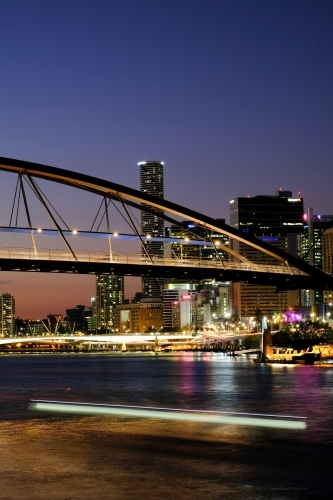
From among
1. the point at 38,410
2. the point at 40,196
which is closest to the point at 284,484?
the point at 38,410

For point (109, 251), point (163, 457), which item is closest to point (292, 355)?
point (109, 251)

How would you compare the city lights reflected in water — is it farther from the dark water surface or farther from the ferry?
the ferry

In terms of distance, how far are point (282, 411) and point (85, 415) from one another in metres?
8.16

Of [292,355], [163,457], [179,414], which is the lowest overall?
[292,355]

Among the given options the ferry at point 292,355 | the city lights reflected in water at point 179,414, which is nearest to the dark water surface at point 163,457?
the city lights reflected in water at point 179,414

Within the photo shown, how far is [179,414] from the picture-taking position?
1350 inches

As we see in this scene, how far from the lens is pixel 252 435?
27.0 meters

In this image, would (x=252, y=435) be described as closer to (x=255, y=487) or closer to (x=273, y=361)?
(x=255, y=487)

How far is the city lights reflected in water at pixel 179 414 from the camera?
3113 cm

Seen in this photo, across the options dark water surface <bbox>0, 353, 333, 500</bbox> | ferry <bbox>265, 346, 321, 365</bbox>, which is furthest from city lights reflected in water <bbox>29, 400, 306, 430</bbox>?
ferry <bbox>265, 346, 321, 365</bbox>

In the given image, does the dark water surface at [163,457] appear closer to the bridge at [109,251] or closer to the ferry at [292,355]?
the bridge at [109,251]

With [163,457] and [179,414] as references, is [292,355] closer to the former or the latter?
[179,414]

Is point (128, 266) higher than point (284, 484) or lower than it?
higher

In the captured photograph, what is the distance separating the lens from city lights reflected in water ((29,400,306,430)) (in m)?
31.1
